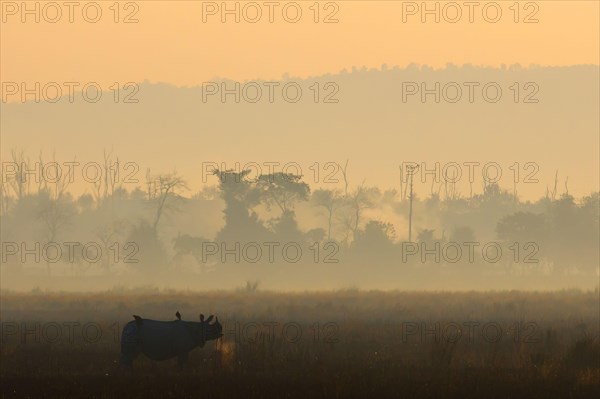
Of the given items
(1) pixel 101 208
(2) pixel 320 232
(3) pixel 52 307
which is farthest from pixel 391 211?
(3) pixel 52 307

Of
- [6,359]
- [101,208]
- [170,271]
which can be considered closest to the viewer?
[6,359]

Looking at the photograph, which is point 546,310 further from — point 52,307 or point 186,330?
point 186,330

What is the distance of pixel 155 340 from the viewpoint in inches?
998

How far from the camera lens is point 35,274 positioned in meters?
144

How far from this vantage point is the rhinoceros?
989 inches

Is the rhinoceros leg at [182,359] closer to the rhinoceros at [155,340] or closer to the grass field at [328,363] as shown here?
the rhinoceros at [155,340]

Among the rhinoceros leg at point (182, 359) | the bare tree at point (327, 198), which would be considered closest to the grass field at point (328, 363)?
the rhinoceros leg at point (182, 359)

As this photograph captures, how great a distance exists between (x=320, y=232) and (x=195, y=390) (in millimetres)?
118522

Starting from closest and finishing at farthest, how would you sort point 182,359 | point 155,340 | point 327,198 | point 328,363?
1. point 155,340
2. point 182,359
3. point 328,363
4. point 327,198

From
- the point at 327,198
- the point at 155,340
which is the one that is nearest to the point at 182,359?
the point at 155,340

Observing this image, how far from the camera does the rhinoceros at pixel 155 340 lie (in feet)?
82.4

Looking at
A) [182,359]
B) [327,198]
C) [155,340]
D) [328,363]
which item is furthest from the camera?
[327,198]

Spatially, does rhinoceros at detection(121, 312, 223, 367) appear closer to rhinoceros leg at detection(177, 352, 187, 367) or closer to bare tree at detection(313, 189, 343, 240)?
rhinoceros leg at detection(177, 352, 187, 367)

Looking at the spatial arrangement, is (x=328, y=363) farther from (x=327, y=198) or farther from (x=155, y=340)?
(x=327, y=198)
